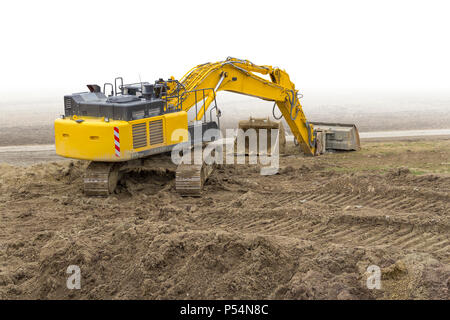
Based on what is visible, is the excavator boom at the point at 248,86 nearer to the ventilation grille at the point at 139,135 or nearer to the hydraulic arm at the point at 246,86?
the hydraulic arm at the point at 246,86

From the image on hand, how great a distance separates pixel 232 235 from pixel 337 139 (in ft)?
25.7

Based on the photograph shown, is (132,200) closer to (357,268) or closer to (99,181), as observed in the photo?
(99,181)

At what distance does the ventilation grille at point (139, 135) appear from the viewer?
331 inches

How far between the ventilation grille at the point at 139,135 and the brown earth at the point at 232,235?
3.08 feet

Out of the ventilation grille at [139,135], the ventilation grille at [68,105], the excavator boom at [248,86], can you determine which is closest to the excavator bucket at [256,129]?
the excavator boom at [248,86]

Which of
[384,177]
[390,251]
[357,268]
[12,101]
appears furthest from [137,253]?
[12,101]

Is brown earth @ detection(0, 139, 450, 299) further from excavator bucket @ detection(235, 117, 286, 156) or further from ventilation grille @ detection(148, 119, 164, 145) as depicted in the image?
excavator bucket @ detection(235, 117, 286, 156)

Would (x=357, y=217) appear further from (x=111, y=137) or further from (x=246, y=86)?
(x=246, y=86)

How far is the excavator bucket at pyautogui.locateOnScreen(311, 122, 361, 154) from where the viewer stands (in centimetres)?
1288

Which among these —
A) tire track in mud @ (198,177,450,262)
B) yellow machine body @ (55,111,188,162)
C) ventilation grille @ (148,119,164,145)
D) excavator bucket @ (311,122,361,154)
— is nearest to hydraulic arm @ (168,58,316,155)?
excavator bucket @ (311,122,361,154)

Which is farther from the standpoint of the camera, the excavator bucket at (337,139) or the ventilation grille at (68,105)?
the excavator bucket at (337,139)

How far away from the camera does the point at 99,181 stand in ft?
28.6
